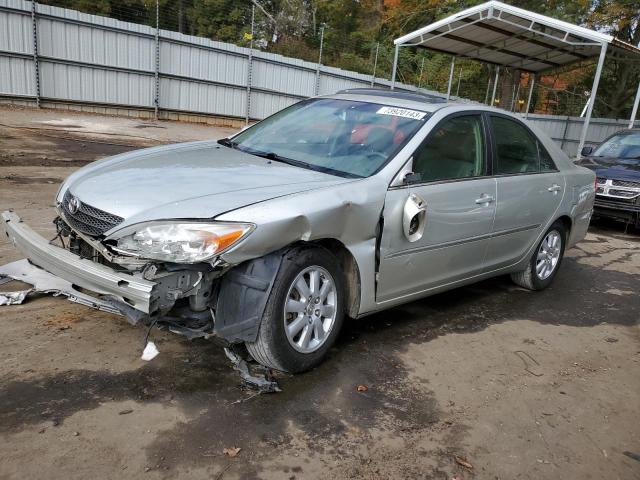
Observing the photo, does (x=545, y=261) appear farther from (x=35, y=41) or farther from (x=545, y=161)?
(x=35, y=41)

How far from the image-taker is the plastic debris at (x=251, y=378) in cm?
305

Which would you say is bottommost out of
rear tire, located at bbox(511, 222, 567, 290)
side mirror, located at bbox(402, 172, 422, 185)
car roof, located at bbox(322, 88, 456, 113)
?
rear tire, located at bbox(511, 222, 567, 290)

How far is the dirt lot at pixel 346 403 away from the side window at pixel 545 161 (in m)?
1.38

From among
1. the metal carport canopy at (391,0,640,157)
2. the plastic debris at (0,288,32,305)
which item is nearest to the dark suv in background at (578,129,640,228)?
the metal carport canopy at (391,0,640,157)

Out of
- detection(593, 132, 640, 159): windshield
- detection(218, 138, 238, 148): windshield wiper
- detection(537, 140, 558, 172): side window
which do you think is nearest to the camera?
detection(218, 138, 238, 148): windshield wiper

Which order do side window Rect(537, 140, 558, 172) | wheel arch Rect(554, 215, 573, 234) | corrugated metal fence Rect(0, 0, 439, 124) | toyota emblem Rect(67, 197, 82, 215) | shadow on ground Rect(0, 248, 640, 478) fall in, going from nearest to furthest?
shadow on ground Rect(0, 248, 640, 478)
toyota emblem Rect(67, 197, 82, 215)
side window Rect(537, 140, 558, 172)
wheel arch Rect(554, 215, 573, 234)
corrugated metal fence Rect(0, 0, 439, 124)

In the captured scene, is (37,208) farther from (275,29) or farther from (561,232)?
(275,29)

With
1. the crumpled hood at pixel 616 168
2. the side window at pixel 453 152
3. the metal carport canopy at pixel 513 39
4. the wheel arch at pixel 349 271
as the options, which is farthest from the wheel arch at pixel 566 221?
the metal carport canopy at pixel 513 39

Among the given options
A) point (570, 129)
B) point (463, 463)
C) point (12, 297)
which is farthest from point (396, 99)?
point (570, 129)

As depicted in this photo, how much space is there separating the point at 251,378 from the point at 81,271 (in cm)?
107

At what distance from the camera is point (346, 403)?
307 centimetres

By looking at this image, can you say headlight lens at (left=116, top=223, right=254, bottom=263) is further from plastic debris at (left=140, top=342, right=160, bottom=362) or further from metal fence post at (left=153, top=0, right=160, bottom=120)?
metal fence post at (left=153, top=0, right=160, bottom=120)

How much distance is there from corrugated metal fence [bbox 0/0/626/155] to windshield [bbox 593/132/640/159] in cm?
1089

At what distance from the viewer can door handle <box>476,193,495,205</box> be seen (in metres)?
4.20
